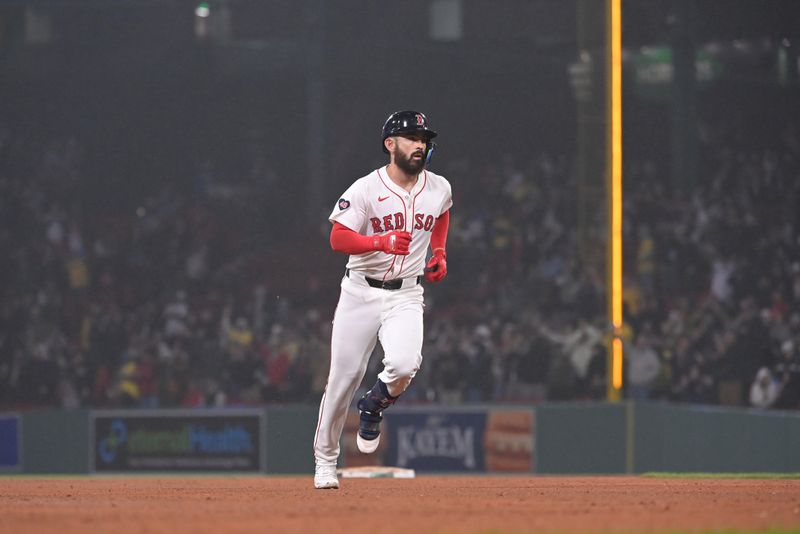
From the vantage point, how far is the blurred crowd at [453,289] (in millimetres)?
17500

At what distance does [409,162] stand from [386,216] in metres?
0.35

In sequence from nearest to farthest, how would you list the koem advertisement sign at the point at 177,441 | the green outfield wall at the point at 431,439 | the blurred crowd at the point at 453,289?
the green outfield wall at the point at 431,439, the blurred crowd at the point at 453,289, the koem advertisement sign at the point at 177,441

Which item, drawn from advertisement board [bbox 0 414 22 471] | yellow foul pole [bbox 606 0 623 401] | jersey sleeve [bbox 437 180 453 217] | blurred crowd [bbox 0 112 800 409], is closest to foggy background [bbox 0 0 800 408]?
blurred crowd [bbox 0 112 800 409]

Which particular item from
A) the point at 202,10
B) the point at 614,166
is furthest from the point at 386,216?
the point at 202,10

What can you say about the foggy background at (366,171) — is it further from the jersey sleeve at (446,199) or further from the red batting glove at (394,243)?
the red batting glove at (394,243)

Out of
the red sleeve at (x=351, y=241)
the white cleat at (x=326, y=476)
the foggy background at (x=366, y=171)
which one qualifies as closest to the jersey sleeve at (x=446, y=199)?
the red sleeve at (x=351, y=241)

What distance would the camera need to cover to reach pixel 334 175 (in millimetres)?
22203

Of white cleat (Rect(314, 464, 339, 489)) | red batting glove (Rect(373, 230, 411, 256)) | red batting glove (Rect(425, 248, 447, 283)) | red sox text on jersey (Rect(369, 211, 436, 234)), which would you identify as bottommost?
white cleat (Rect(314, 464, 339, 489))

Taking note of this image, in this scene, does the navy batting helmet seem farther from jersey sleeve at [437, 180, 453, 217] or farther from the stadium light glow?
the stadium light glow

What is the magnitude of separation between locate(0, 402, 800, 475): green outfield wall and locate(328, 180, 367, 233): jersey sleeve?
24.5ft

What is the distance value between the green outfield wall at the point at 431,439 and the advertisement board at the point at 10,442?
0.06 feet

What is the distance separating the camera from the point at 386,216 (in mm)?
8516

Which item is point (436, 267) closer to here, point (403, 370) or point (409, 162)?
point (409, 162)

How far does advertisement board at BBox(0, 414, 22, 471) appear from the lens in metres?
18.7
